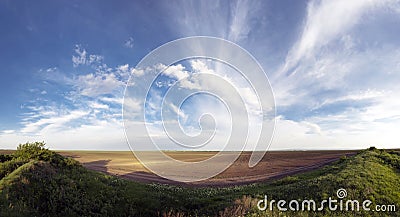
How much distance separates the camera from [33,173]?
570 inches

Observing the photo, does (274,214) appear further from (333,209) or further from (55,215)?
(55,215)

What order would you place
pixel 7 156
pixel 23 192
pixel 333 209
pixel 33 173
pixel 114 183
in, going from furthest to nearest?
pixel 114 183
pixel 7 156
pixel 333 209
pixel 33 173
pixel 23 192

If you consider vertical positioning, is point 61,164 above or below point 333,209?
above

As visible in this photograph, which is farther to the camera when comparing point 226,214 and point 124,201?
point 124,201

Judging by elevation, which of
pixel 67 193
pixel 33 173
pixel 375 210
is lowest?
pixel 375 210

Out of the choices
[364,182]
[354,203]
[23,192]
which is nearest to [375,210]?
[354,203]

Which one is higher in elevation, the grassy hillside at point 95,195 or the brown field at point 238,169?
the grassy hillside at point 95,195

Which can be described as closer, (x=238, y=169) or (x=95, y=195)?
(x=95, y=195)

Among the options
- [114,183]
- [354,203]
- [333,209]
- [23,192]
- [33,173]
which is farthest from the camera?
[114,183]

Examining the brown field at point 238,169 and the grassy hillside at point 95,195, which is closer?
the grassy hillside at point 95,195

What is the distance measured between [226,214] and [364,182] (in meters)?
13.0

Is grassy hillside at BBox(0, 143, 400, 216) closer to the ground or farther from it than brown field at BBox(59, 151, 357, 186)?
farther from it

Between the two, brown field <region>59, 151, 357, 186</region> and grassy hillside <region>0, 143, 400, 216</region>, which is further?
brown field <region>59, 151, 357, 186</region>

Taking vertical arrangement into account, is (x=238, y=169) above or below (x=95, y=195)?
below
